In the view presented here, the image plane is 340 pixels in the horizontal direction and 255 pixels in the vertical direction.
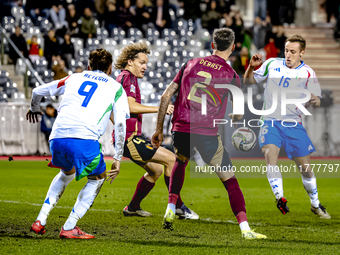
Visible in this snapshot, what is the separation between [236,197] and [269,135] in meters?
1.53

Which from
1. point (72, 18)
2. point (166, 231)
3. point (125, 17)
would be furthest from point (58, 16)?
point (166, 231)

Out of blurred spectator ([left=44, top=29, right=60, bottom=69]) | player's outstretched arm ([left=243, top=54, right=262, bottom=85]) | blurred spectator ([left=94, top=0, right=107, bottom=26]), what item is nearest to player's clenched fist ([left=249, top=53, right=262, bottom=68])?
player's outstretched arm ([left=243, top=54, right=262, bottom=85])

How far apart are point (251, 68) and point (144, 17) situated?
494 inches

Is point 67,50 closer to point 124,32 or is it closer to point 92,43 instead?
point 92,43

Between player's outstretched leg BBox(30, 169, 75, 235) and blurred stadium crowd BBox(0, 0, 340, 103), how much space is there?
37.3ft

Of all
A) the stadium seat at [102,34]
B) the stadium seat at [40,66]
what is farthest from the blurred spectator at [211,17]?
the stadium seat at [40,66]

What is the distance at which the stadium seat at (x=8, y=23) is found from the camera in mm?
18069

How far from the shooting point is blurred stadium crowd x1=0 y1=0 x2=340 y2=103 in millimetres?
16312

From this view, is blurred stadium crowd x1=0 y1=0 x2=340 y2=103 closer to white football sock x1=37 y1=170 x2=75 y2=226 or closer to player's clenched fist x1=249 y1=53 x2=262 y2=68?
player's clenched fist x1=249 y1=53 x2=262 y2=68

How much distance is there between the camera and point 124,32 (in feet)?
57.9

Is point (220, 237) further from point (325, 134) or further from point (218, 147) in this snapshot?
point (325, 134)

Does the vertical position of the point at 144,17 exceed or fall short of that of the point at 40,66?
it exceeds it

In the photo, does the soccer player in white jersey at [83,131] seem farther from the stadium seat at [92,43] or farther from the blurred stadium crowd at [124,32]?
the stadium seat at [92,43]

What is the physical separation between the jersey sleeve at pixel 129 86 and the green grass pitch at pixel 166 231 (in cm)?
149
